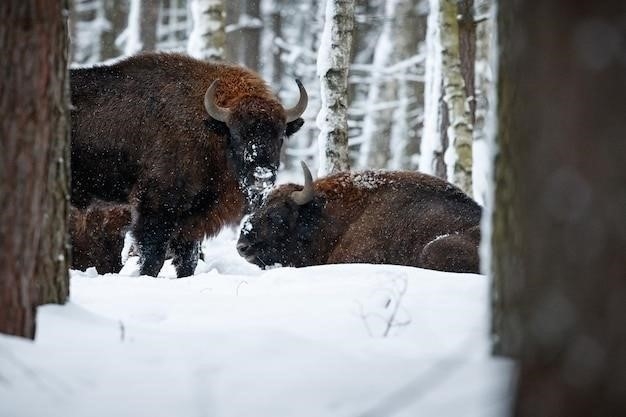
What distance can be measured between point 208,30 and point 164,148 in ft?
17.1

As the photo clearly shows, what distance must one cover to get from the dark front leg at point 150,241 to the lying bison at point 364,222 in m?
0.70

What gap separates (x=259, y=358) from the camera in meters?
3.32

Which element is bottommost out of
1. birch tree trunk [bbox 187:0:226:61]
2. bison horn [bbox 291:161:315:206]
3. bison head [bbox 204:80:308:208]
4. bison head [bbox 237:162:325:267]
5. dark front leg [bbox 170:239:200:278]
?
dark front leg [bbox 170:239:200:278]

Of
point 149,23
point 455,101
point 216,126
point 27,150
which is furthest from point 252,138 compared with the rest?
point 149,23

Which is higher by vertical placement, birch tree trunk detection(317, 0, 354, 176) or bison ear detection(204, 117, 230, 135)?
birch tree trunk detection(317, 0, 354, 176)

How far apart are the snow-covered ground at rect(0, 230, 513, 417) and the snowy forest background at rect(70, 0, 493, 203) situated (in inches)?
266

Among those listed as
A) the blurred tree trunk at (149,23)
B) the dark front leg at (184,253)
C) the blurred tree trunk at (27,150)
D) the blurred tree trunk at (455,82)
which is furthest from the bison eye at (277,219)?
the blurred tree trunk at (149,23)

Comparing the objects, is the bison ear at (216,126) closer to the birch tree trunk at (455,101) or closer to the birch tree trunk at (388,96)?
the birch tree trunk at (455,101)

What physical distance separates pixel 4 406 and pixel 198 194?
4.96m

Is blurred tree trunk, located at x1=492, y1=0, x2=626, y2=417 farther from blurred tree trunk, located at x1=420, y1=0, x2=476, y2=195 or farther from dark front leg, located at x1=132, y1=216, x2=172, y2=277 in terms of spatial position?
blurred tree trunk, located at x1=420, y1=0, x2=476, y2=195

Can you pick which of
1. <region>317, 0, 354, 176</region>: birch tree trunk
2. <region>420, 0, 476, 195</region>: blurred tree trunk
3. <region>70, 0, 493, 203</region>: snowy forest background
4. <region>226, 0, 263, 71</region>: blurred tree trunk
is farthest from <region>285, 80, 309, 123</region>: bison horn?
<region>226, 0, 263, 71</region>: blurred tree trunk

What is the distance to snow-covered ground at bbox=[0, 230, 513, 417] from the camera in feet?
9.67

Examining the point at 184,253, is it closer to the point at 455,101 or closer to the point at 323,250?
the point at 323,250

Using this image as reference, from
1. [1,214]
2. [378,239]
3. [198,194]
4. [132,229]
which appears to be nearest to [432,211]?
[378,239]
